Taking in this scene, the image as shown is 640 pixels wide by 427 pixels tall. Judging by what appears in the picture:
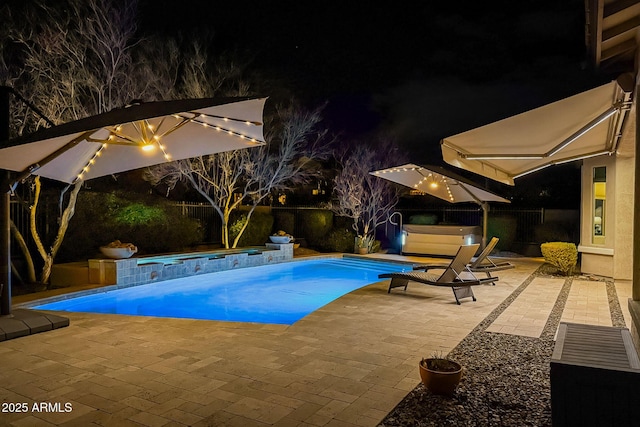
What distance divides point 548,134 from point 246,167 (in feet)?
33.6

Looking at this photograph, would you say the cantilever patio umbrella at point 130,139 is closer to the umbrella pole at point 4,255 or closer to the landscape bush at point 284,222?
the umbrella pole at point 4,255

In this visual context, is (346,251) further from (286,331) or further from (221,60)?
(286,331)

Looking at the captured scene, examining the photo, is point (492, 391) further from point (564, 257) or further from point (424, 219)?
point (424, 219)

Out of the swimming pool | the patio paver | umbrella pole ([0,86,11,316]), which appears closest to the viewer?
umbrella pole ([0,86,11,316])

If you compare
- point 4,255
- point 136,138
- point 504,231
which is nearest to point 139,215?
point 136,138

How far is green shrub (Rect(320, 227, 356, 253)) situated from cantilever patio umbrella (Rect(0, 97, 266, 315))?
10.3 metres

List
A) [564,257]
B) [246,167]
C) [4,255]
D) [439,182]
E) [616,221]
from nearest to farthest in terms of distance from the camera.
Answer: [4,255] → [616,221] → [564,257] → [439,182] → [246,167]

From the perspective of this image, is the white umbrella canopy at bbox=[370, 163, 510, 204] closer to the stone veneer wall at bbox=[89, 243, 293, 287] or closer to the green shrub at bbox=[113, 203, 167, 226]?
the stone veneer wall at bbox=[89, 243, 293, 287]

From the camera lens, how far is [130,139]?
641 cm

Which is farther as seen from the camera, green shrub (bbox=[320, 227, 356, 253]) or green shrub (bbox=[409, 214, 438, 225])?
green shrub (bbox=[409, 214, 438, 225])

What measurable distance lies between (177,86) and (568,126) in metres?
11.1

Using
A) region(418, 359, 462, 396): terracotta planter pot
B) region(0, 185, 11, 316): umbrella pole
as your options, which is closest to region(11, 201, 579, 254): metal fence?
region(0, 185, 11, 316): umbrella pole

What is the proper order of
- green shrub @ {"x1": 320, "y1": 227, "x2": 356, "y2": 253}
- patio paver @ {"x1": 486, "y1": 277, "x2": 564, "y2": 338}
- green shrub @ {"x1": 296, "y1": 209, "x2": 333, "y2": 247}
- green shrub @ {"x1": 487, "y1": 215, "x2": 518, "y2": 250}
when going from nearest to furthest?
patio paver @ {"x1": 486, "y1": 277, "x2": 564, "y2": 338} < green shrub @ {"x1": 487, "y1": 215, "x2": 518, "y2": 250} < green shrub @ {"x1": 320, "y1": 227, "x2": 356, "y2": 253} < green shrub @ {"x1": 296, "y1": 209, "x2": 333, "y2": 247}

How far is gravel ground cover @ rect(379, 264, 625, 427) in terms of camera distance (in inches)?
130
